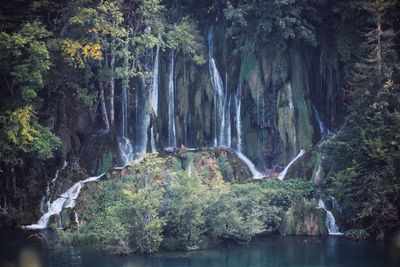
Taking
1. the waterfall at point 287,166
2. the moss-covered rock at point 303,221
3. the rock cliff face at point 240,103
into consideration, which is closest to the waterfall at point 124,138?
the rock cliff face at point 240,103

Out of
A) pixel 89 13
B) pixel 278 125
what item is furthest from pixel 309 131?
pixel 89 13

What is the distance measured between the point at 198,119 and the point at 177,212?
9.99m

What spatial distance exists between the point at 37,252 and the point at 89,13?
1060 cm

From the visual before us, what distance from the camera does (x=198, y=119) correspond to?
33.0 m

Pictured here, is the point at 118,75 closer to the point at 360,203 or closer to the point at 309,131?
the point at 309,131

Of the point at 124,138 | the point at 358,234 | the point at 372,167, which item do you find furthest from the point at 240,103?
the point at 358,234

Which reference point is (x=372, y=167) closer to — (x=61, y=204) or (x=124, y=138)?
(x=124, y=138)

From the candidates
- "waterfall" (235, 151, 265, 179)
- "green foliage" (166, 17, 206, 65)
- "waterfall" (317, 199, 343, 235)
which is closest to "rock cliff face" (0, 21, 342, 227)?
"waterfall" (235, 151, 265, 179)

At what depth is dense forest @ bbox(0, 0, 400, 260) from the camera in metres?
24.6

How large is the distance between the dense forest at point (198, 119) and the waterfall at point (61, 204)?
0.33 ft

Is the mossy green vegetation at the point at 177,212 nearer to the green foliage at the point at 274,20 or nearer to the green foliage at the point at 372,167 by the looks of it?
the green foliage at the point at 372,167

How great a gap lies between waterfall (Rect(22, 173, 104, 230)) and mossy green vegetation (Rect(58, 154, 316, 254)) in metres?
1.06

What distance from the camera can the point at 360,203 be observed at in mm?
25094

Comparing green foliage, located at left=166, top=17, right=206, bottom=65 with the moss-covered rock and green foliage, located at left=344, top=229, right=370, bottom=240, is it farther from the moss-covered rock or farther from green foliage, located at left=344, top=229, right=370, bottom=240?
green foliage, located at left=344, top=229, right=370, bottom=240
